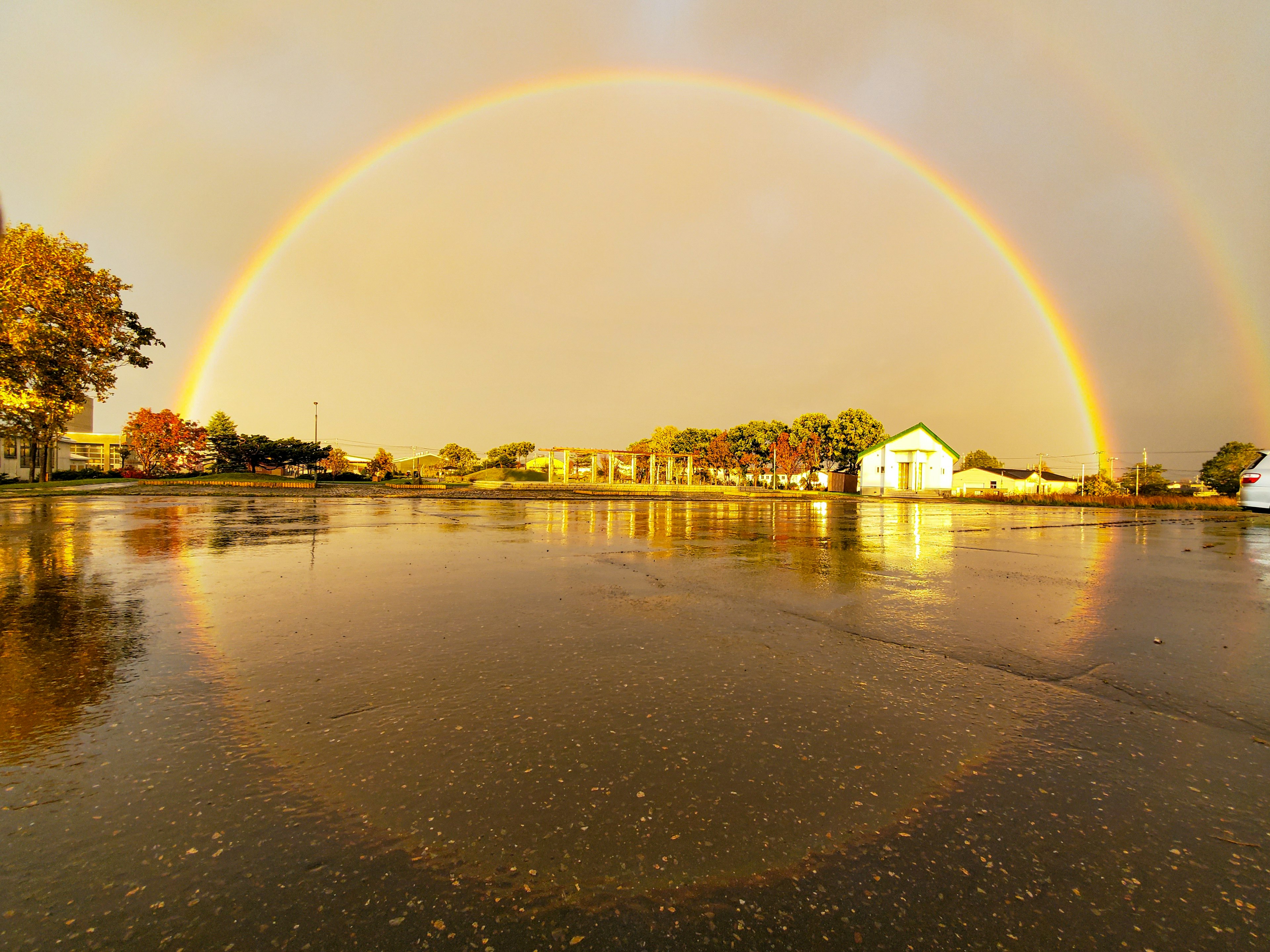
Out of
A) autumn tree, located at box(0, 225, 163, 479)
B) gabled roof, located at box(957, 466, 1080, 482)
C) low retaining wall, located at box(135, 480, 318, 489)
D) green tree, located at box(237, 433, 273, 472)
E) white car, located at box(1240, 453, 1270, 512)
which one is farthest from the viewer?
gabled roof, located at box(957, 466, 1080, 482)

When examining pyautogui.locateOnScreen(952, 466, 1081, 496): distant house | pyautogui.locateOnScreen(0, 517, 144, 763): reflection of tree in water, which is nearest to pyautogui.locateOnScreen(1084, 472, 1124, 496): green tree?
pyautogui.locateOnScreen(952, 466, 1081, 496): distant house

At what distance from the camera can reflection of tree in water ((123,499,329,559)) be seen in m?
10.3

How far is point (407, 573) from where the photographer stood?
7.62 m

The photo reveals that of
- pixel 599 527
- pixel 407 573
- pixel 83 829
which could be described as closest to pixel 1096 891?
pixel 83 829

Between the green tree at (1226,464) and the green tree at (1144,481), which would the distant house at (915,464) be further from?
the green tree at (1226,464)

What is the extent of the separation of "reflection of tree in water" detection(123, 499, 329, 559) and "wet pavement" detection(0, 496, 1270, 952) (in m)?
3.87

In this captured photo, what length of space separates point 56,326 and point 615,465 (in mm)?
50742

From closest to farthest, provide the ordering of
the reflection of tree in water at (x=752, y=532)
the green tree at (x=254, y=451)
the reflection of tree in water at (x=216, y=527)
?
the reflection of tree in water at (x=752, y=532), the reflection of tree in water at (x=216, y=527), the green tree at (x=254, y=451)

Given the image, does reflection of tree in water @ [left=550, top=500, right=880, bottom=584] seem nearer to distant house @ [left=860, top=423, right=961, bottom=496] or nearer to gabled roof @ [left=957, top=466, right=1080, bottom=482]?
distant house @ [left=860, top=423, right=961, bottom=496]

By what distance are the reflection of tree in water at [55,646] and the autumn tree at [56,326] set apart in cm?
1566

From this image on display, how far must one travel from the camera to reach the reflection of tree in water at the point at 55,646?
10.2 feet

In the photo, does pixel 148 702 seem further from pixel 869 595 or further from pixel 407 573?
pixel 869 595

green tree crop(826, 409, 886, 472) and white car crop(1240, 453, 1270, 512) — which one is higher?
green tree crop(826, 409, 886, 472)

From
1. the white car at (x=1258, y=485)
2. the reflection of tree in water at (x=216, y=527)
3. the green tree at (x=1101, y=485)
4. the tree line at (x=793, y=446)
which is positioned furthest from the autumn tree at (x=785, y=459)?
the reflection of tree in water at (x=216, y=527)
